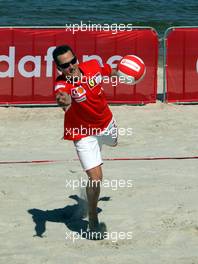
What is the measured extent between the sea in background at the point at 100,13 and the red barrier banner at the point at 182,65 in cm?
1203

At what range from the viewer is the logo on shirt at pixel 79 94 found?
7645 millimetres

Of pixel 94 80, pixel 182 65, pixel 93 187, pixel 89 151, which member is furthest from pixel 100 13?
pixel 93 187

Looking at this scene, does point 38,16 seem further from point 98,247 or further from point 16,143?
point 98,247

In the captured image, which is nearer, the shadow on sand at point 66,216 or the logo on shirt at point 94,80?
the logo on shirt at point 94,80

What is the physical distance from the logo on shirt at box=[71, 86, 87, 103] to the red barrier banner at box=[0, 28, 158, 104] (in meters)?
5.72

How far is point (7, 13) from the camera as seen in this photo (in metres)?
28.2

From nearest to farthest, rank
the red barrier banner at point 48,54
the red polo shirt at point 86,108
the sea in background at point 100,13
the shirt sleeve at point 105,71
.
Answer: the red polo shirt at point 86,108
the shirt sleeve at point 105,71
the red barrier banner at point 48,54
the sea in background at point 100,13

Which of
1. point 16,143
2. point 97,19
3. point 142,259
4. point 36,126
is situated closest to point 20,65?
point 36,126

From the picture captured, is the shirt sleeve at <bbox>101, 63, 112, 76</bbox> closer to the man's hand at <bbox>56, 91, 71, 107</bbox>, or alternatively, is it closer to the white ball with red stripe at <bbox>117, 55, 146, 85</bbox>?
the white ball with red stripe at <bbox>117, 55, 146, 85</bbox>

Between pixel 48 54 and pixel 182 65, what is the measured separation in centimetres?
236

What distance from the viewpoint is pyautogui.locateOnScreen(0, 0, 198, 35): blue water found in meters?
27.3

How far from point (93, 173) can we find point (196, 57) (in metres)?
6.43

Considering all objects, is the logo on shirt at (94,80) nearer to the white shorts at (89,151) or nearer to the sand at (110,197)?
the white shorts at (89,151)

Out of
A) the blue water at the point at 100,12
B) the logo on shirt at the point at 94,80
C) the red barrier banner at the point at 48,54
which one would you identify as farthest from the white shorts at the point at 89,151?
the blue water at the point at 100,12
